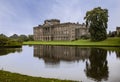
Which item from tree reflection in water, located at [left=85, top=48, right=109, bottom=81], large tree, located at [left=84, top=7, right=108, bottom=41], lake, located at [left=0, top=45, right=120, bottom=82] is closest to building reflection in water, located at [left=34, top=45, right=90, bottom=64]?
lake, located at [left=0, top=45, right=120, bottom=82]

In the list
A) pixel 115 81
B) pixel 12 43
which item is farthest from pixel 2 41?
pixel 115 81

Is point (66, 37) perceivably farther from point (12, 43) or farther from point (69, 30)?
point (12, 43)

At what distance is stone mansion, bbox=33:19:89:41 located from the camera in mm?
147125

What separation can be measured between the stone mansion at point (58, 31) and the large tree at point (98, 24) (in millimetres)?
42559

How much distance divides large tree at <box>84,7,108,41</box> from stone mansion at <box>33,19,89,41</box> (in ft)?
140

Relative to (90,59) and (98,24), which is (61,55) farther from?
(98,24)

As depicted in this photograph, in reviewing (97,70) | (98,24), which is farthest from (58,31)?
(97,70)

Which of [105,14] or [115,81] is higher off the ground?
[105,14]

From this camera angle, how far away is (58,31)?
159250mm

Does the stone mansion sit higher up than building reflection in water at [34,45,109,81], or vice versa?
the stone mansion

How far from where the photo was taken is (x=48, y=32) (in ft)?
549

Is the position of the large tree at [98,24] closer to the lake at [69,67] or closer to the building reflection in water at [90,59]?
the building reflection in water at [90,59]

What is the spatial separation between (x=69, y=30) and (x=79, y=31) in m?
6.80

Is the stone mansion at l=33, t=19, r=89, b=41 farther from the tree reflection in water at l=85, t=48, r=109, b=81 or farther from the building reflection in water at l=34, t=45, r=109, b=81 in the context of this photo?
the tree reflection in water at l=85, t=48, r=109, b=81
